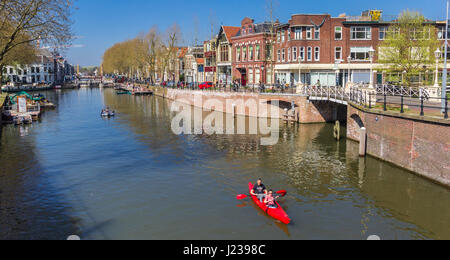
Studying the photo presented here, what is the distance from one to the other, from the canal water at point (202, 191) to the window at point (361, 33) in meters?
23.9

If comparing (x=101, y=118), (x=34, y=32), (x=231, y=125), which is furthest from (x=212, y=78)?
(x=34, y=32)

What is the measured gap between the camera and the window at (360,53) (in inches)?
2130

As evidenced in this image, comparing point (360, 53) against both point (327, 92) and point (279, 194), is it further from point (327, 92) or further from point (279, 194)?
point (279, 194)

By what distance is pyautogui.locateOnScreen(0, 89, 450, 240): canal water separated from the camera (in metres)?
17.2

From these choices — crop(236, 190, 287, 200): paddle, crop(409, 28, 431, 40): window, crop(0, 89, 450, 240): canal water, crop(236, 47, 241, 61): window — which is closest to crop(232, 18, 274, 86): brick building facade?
crop(236, 47, 241, 61): window

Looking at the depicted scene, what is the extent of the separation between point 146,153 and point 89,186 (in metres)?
8.72

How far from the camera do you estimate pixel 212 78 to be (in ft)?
284

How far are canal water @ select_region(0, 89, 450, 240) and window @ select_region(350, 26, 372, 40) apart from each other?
23945mm

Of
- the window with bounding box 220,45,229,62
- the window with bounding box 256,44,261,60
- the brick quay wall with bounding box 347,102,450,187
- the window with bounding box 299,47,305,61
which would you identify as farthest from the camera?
the window with bounding box 220,45,229,62

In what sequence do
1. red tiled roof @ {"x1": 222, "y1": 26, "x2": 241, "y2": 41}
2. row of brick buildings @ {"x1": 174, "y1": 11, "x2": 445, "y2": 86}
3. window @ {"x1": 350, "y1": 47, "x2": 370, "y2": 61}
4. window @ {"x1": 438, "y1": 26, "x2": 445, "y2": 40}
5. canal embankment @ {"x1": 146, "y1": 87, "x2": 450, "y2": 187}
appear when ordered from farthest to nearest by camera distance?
red tiled roof @ {"x1": 222, "y1": 26, "x2": 241, "y2": 41}, window @ {"x1": 350, "y1": 47, "x2": 370, "y2": 61}, row of brick buildings @ {"x1": 174, "y1": 11, "x2": 445, "y2": 86}, window @ {"x1": 438, "y1": 26, "x2": 445, "y2": 40}, canal embankment @ {"x1": 146, "y1": 87, "x2": 450, "y2": 187}

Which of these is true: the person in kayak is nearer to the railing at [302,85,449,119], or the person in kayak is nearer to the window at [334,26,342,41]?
the railing at [302,85,449,119]

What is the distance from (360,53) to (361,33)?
273 centimetres

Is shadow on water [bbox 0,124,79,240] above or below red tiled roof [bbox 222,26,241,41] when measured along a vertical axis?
below
